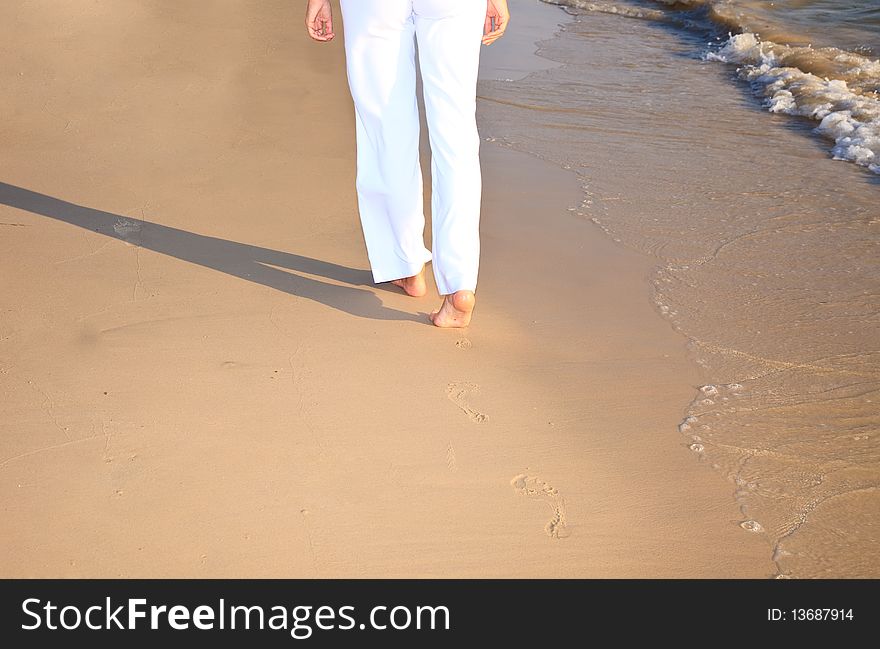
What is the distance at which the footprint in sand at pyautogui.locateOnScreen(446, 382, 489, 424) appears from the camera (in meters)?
2.65

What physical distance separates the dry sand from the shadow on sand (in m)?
0.01

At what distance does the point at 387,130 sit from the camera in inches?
115

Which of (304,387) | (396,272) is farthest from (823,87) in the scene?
(304,387)

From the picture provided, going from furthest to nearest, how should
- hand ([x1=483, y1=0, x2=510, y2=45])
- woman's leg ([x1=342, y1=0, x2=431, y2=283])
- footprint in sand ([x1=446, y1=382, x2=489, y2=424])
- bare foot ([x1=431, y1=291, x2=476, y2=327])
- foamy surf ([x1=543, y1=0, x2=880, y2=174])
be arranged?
foamy surf ([x1=543, y1=0, x2=880, y2=174])
bare foot ([x1=431, y1=291, x2=476, y2=327])
hand ([x1=483, y1=0, x2=510, y2=45])
woman's leg ([x1=342, y1=0, x2=431, y2=283])
footprint in sand ([x1=446, y1=382, x2=489, y2=424])

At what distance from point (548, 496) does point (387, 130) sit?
1.25 meters

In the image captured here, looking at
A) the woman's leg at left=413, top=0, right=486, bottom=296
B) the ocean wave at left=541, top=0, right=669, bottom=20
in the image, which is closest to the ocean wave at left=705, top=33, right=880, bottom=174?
the ocean wave at left=541, top=0, right=669, bottom=20

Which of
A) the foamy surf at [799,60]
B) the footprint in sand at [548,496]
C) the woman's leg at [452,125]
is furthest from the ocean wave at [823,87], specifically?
the footprint in sand at [548,496]

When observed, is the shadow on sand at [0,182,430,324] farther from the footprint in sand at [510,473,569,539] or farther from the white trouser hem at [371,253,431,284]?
the footprint in sand at [510,473,569,539]

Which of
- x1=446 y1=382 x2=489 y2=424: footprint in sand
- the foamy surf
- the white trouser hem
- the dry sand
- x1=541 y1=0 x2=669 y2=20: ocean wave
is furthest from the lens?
x1=541 y1=0 x2=669 y2=20: ocean wave

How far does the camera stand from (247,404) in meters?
2.63

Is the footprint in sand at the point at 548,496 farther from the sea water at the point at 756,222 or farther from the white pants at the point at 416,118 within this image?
the white pants at the point at 416,118

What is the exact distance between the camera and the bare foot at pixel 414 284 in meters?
3.29

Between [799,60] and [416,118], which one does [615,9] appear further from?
[416,118]
